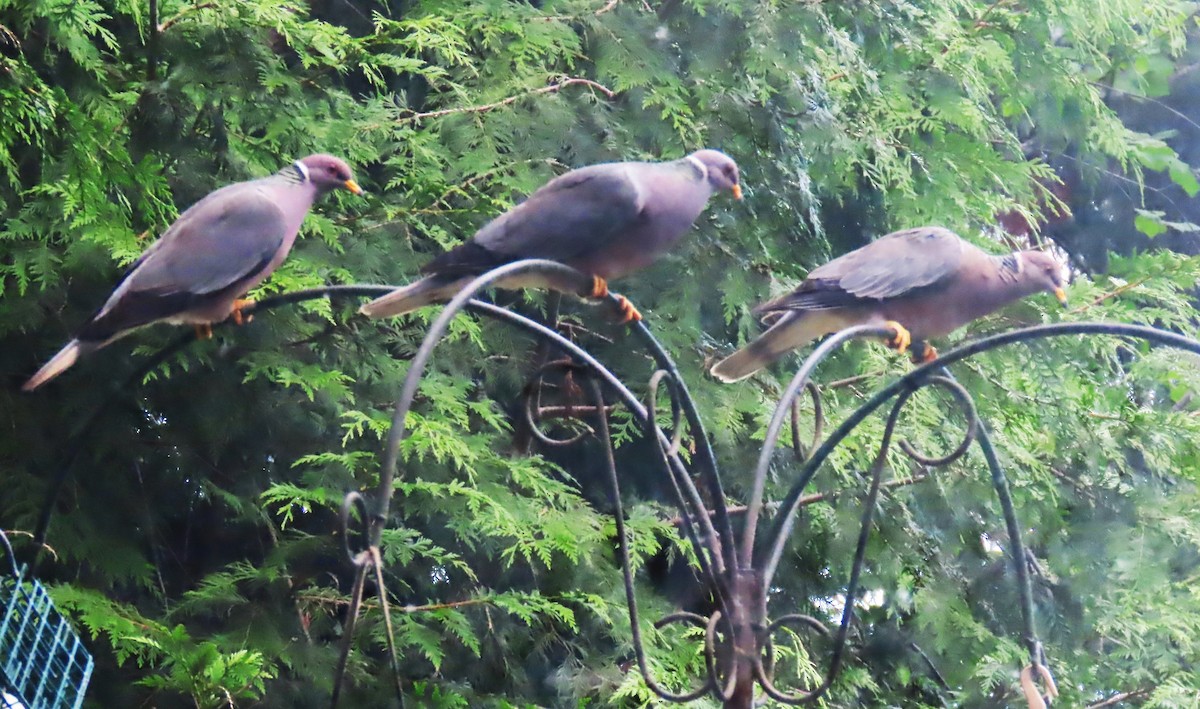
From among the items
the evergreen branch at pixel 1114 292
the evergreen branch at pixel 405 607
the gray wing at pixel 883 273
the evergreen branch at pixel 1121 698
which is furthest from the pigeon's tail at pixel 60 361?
the evergreen branch at pixel 1121 698

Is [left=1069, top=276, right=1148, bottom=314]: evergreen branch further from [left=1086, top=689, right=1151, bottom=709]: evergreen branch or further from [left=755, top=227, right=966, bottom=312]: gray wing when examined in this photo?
[left=755, top=227, right=966, bottom=312]: gray wing

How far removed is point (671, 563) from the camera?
3.04 metres

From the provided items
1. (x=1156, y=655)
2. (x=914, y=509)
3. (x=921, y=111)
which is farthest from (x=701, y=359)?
(x=1156, y=655)

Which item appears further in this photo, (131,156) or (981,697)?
(981,697)

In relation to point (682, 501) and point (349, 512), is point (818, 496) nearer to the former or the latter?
point (682, 501)

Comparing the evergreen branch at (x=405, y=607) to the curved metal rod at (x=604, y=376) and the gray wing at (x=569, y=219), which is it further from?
the curved metal rod at (x=604, y=376)

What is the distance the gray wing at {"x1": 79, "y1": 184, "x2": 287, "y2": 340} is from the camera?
176 centimetres

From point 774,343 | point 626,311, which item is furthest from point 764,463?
point 774,343

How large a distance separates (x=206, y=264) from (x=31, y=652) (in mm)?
651

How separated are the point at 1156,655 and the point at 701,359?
5.38 feet

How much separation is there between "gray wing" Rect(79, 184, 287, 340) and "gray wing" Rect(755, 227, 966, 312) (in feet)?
2.90

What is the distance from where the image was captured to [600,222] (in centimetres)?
175

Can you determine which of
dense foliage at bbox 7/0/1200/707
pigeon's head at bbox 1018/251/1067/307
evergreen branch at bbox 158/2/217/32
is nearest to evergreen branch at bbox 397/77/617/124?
dense foliage at bbox 7/0/1200/707

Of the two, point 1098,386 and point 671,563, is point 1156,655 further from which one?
point 671,563
